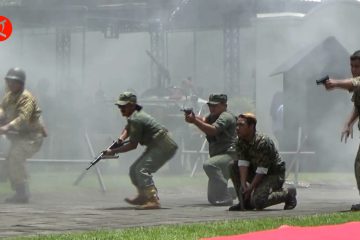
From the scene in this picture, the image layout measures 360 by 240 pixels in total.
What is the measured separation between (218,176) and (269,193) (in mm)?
1128

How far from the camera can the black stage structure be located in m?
15.1

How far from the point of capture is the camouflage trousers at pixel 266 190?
7.76m

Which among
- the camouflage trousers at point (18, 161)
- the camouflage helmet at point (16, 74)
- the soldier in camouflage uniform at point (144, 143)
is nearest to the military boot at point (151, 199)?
the soldier in camouflage uniform at point (144, 143)

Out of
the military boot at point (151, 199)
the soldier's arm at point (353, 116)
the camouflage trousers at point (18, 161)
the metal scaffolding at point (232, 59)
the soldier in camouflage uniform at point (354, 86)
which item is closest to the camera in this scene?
the soldier in camouflage uniform at point (354, 86)

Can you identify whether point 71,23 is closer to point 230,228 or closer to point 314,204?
point 314,204

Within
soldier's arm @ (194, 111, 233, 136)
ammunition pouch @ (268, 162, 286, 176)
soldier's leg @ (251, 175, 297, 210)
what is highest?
soldier's arm @ (194, 111, 233, 136)

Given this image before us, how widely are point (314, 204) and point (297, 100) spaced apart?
6214 mm

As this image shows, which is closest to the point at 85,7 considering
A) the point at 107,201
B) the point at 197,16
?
the point at 197,16

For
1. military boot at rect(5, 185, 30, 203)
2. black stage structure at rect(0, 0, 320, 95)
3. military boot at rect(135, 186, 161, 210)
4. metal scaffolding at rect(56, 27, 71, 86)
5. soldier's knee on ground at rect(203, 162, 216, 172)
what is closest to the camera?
military boot at rect(135, 186, 161, 210)

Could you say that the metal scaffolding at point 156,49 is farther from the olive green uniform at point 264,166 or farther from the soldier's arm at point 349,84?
the soldier's arm at point 349,84

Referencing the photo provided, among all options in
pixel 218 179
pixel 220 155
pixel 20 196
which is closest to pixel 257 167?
pixel 218 179

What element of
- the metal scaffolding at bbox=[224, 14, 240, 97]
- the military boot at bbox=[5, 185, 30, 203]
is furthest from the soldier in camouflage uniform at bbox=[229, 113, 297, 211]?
the metal scaffolding at bbox=[224, 14, 240, 97]

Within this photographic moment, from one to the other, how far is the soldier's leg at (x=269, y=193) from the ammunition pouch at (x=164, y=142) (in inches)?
44.2

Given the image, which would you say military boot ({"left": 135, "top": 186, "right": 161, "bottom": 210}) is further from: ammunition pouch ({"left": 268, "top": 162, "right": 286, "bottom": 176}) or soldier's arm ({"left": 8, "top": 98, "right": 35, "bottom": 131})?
soldier's arm ({"left": 8, "top": 98, "right": 35, "bottom": 131})
